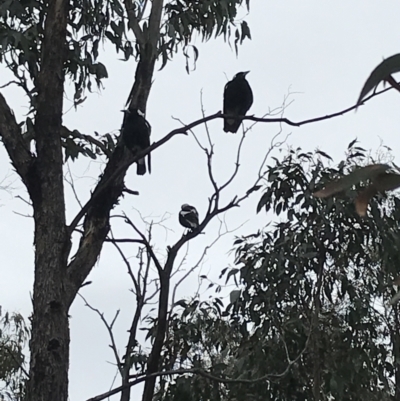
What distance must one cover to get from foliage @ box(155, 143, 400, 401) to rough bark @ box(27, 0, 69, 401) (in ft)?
2.28

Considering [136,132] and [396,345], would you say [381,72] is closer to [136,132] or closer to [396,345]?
[396,345]

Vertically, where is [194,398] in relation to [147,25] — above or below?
below

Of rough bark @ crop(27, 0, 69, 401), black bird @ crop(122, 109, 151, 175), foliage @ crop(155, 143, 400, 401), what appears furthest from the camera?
black bird @ crop(122, 109, 151, 175)

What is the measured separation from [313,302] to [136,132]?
121cm

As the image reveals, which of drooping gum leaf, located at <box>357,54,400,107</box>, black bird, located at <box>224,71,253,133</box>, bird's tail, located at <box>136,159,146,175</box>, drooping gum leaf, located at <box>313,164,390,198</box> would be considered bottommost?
drooping gum leaf, located at <box>313,164,390,198</box>

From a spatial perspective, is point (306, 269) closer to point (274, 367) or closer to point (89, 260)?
point (274, 367)

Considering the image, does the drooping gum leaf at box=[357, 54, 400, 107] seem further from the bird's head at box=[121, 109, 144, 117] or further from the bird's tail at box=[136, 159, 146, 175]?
the bird's tail at box=[136, 159, 146, 175]

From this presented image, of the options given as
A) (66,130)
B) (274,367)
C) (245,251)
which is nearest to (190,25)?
(66,130)

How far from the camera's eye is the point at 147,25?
3.70m

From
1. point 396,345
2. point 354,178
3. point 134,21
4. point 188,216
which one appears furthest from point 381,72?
point 188,216

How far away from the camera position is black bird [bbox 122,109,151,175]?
3.54m

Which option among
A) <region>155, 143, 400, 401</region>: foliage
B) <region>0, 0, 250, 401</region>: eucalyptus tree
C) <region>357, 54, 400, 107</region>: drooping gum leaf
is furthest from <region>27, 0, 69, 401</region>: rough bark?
<region>357, 54, 400, 107</region>: drooping gum leaf

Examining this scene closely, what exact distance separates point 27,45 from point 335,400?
1.89 metres

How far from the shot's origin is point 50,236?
8.66 feet
